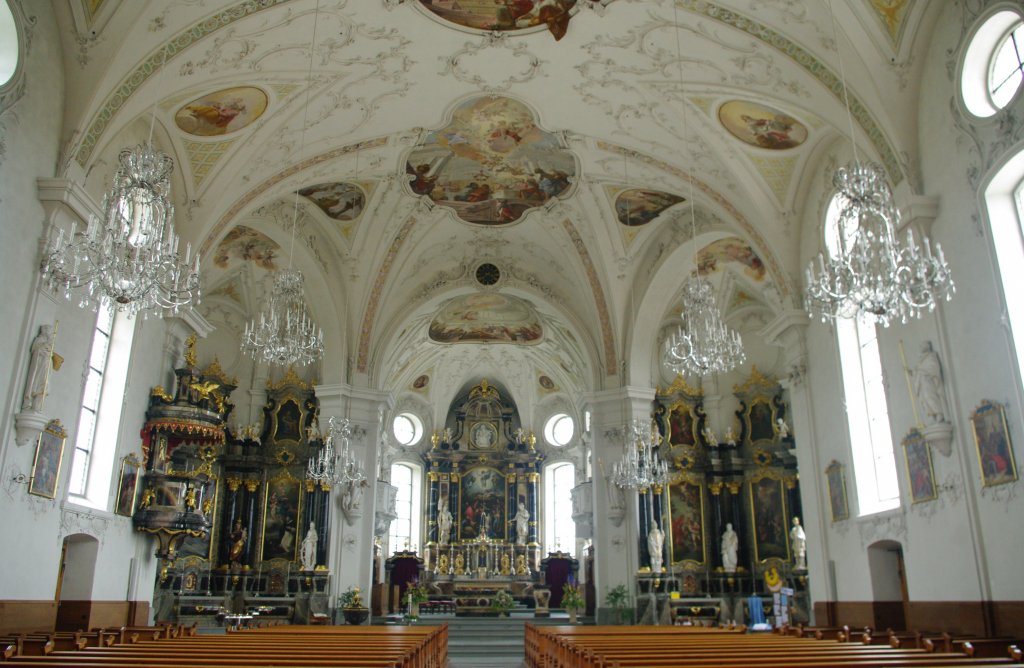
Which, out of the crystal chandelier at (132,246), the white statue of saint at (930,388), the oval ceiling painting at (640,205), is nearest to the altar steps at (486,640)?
the white statue of saint at (930,388)

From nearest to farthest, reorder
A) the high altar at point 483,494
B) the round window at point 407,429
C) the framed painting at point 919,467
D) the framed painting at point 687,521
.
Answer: the framed painting at point 919,467 < the framed painting at point 687,521 < the high altar at point 483,494 < the round window at point 407,429

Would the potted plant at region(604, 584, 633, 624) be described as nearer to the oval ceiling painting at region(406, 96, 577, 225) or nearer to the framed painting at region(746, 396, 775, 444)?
the framed painting at region(746, 396, 775, 444)

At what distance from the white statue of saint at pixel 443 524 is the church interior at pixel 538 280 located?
5.21 metres

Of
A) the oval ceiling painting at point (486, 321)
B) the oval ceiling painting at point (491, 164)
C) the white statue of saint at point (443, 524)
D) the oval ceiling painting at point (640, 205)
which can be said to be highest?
the oval ceiling painting at point (491, 164)

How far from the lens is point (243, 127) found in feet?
49.8

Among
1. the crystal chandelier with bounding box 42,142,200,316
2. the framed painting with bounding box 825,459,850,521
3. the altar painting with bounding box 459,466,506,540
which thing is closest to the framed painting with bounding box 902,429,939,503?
the framed painting with bounding box 825,459,850,521

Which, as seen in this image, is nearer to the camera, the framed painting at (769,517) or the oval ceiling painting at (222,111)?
the oval ceiling painting at (222,111)

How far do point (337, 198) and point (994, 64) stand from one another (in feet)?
45.3

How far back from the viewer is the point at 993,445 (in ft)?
32.8

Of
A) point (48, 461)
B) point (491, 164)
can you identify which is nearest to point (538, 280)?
point (491, 164)

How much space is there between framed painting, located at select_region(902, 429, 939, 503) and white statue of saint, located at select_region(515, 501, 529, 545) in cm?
2250

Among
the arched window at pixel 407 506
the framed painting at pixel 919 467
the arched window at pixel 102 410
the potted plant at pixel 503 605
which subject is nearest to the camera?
the framed painting at pixel 919 467

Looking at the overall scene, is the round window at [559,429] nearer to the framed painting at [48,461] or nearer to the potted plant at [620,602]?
the potted plant at [620,602]

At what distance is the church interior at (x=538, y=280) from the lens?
34.2 ft
